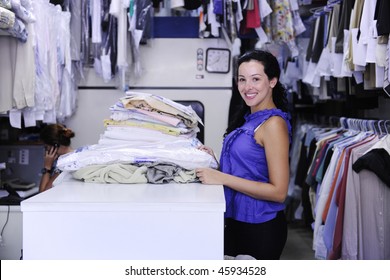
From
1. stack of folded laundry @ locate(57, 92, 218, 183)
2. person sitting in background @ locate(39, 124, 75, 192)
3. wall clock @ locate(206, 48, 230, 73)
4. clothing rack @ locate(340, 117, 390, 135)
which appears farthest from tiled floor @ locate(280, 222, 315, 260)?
stack of folded laundry @ locate(57, 92, 218, 183)

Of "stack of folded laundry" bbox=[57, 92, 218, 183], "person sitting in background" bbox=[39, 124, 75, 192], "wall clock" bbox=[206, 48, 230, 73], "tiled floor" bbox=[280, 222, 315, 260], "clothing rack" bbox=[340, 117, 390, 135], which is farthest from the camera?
"tiled floor" bbox=[280, 222, 315, 260]

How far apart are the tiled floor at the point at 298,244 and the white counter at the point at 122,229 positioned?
9.41ft

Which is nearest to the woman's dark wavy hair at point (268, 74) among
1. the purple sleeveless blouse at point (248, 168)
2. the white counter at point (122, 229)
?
the purple sleeveless blouse at point (248, 168)

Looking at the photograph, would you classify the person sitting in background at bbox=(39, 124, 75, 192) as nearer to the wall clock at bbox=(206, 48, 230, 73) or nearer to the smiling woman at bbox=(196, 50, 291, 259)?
the wall clock at bbox=(206, 48, 230, 73)

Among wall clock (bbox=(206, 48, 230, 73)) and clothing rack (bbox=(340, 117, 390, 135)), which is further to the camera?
wall clock (bbox=(206, 48, 230, 73))

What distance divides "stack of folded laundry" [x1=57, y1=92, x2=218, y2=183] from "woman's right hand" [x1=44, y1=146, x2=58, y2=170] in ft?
5.95

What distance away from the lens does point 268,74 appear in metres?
1.85

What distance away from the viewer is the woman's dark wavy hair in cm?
185

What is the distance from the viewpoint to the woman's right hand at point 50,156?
3496mm

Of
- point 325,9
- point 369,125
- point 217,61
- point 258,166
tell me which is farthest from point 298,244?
point 258,166

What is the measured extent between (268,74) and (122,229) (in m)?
0.88

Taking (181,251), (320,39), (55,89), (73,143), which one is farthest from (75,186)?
(320,39)

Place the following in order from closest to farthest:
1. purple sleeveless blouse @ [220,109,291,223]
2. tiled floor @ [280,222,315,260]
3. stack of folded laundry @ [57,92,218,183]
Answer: stack of folded laundry @ [57,92,218,183], purple sleeveless blouse @ [220,109,291,223], tiled floor @ [280,222,315,260]

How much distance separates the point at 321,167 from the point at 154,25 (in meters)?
1.66
